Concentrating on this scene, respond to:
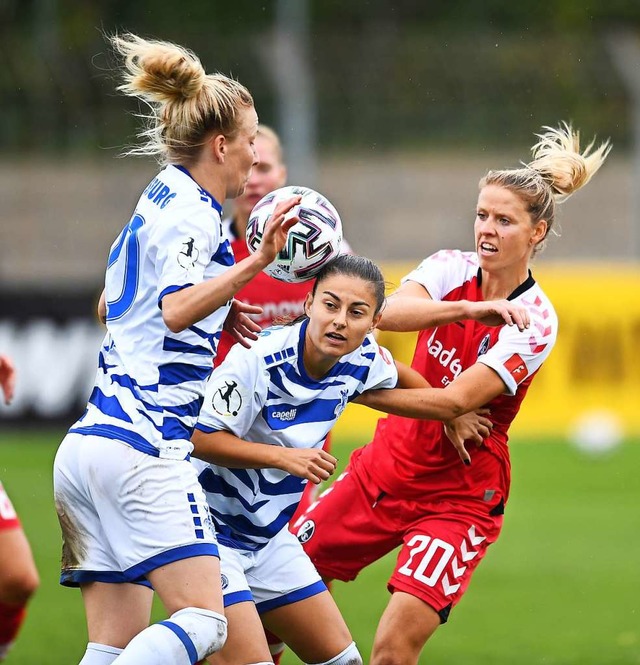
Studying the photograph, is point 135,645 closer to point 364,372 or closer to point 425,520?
point 364,372

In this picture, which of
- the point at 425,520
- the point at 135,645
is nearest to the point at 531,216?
the point at 425,520

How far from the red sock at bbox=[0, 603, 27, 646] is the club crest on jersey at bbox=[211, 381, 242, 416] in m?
1.52

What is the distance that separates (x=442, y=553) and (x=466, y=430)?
1.66ft

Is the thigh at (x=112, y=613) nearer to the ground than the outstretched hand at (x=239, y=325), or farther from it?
nearer to the ground

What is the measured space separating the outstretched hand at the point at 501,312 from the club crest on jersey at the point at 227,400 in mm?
934

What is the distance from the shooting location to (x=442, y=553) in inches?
199

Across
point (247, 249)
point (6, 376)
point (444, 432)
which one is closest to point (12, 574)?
point (6, 376)

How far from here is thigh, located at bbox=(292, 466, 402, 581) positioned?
5309mm

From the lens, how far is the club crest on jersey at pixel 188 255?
3.87 meters

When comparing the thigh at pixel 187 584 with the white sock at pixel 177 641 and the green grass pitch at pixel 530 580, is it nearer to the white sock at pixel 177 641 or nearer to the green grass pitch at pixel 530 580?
the white sock at pixel 177 641

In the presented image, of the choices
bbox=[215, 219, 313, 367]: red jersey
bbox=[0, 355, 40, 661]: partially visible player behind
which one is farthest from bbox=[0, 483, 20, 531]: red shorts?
bbox=[215, 219, 313, 367]: red jersey

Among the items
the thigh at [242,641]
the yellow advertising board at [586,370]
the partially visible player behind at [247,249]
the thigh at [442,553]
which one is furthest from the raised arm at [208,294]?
the yellow advertising board at [586,370]

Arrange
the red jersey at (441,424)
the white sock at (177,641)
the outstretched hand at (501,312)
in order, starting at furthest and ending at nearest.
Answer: the red jersey at (441,424)
the outstretched hand at (501,312)
the white sock at (177,641)

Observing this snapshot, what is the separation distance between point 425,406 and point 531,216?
898mm
